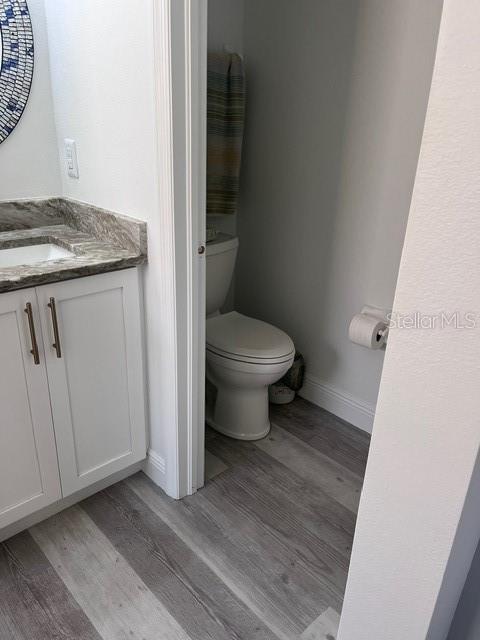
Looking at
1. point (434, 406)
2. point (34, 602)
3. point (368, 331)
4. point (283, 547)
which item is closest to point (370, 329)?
point (368, 331)

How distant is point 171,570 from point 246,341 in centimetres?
92

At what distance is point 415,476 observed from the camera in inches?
29.9

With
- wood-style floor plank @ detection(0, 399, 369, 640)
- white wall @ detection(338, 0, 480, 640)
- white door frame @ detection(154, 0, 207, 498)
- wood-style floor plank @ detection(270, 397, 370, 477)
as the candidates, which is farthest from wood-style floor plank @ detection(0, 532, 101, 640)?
wood-style floor plank @ detection(270, 397, 370, 477)

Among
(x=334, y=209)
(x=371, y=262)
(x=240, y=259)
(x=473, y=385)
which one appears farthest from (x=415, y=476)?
(x=240, y=259)

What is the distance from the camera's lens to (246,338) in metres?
2.05

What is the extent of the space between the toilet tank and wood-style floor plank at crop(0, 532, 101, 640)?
3.93 feet

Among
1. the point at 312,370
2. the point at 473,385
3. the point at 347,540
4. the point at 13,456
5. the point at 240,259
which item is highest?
the point at 473,385

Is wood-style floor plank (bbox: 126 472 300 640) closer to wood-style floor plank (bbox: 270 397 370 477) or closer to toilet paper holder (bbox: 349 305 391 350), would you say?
wood-style floor plank (bbox: 270 397 370 477)

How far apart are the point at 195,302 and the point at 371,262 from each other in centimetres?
85

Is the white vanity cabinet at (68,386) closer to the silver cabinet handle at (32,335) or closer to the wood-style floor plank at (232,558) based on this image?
the silver cabinet handle at (32,335)

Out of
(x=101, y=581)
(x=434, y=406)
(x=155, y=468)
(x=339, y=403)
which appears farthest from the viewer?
(x=339, y=403)

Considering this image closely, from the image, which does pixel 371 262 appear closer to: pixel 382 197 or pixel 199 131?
pixel 382 197

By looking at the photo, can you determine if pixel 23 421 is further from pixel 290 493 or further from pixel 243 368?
pixel 290 493

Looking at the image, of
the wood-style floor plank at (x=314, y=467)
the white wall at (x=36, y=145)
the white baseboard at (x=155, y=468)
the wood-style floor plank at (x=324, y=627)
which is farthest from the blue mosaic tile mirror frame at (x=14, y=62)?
the wood-style floor plank at (x=324, y=627)
